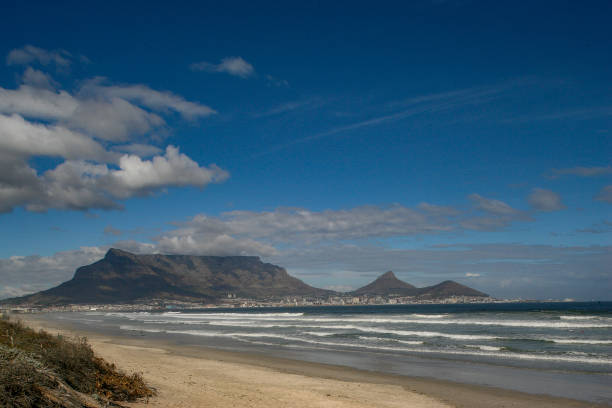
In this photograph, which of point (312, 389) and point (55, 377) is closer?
point (55, 377)

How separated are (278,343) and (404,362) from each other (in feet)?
43.4

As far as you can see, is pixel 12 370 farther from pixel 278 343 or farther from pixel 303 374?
pixel 278 343

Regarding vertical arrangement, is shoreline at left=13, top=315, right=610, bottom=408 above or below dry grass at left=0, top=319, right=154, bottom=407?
below

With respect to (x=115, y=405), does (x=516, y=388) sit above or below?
below

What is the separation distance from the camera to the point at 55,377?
8000 mm

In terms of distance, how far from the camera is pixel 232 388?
45.2 feet

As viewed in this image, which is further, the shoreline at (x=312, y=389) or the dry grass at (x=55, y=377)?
the shoreline at (x=312, y=389)

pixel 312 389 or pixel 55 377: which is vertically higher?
pixel 55 377

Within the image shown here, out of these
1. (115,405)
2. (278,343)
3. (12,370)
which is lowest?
(278,343)

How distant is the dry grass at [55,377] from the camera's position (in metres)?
6.53

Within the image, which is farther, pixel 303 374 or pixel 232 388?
pixel 303 374

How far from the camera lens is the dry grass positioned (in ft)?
21.4

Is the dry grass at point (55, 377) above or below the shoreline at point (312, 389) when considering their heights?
above

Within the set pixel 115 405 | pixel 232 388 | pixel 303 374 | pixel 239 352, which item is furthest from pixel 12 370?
pixel 239 352
